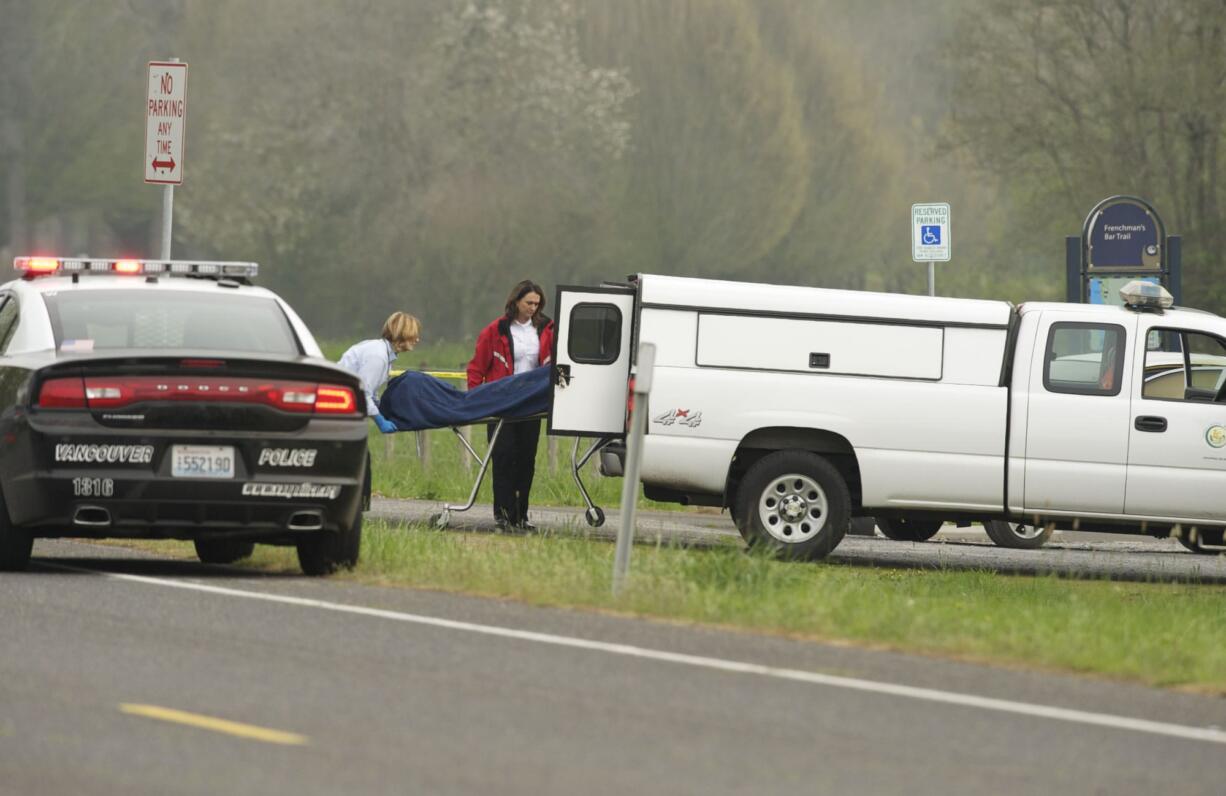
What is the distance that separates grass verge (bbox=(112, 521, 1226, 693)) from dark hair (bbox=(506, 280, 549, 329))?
2.40 meters

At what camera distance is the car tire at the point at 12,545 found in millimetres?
11836

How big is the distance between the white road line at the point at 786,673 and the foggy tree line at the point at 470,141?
47159 millimetres

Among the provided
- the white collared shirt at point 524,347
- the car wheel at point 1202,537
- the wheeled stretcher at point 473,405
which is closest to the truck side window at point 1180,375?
the car wheel at point 1202,537

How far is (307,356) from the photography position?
12.1 m

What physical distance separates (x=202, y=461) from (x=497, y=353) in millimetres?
5975

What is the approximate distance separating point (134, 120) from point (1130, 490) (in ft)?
183

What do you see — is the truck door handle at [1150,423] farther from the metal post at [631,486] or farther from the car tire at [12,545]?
the car tire at [12,545]

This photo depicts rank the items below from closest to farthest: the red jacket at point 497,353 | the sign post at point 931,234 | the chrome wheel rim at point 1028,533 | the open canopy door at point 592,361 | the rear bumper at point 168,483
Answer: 1. the rear bumper at point 168,483
2. the open canopy door at point 592,361
3. the red jacket at point 497,353
4. the chrome wheel rim at point 1028,533
5. the sign post at point 931,234

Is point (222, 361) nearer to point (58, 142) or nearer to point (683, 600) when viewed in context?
point (683, 600)

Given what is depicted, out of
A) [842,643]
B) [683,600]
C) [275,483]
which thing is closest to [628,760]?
[842,643]

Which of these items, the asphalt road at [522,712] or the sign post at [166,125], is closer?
the asphalt road at [522,712]

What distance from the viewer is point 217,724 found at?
762 centimetres

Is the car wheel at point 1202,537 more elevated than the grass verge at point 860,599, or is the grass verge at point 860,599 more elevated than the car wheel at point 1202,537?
the car wheel at point 1202,537

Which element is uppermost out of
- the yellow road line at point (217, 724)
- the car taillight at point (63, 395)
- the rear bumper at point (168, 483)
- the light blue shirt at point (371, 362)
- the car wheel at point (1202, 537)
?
the light blue shirt at point (371, 362)
